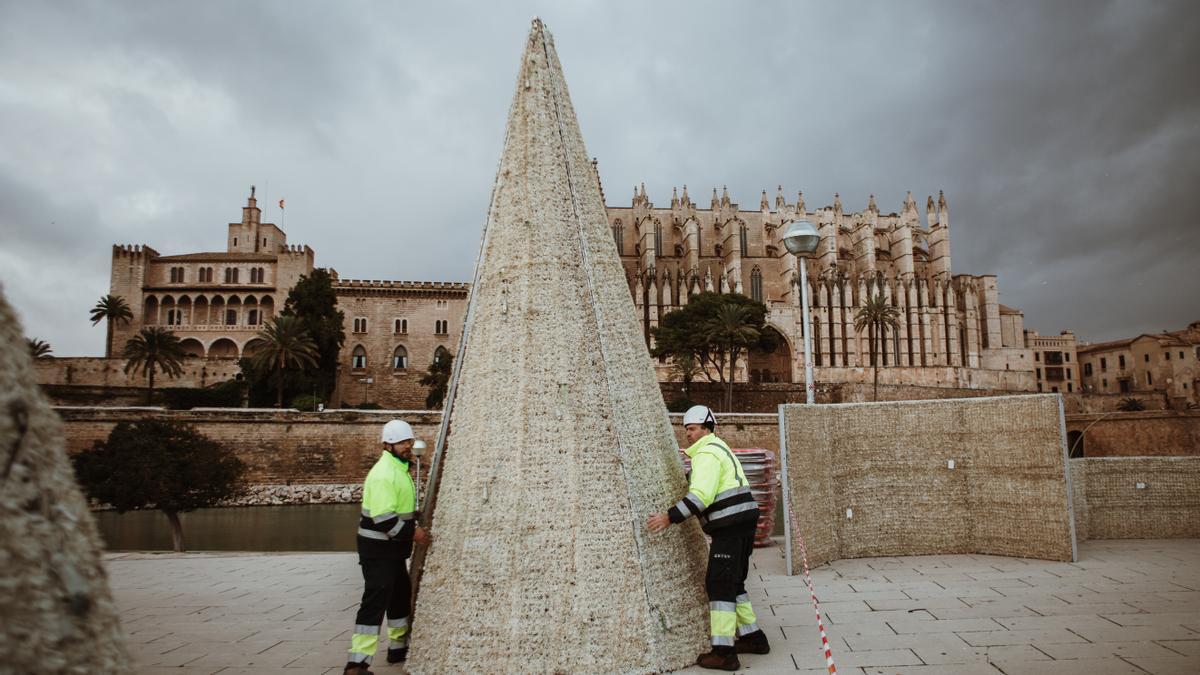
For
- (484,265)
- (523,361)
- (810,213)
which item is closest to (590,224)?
(484,265)

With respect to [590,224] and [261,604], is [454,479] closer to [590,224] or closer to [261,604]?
[590,224]

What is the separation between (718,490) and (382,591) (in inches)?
84.6

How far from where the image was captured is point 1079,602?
5.37 metres

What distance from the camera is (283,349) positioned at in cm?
3816

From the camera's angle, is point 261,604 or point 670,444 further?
point 261,604

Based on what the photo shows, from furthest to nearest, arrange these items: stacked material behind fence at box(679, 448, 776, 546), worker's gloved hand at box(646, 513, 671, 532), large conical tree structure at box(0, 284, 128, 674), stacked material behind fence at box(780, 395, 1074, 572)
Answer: stacked material behind fence at box(679, 448, 776, 546)
stacked material behind fence at box(780, 395, 1074, 572)
worker's gloved hand at box(646, 513, 671, 532)
large conical tree structure at box(0, 284, 128, 674)

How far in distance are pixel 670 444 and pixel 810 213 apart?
62879mm

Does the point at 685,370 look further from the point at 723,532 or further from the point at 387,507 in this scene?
the point at 387,507

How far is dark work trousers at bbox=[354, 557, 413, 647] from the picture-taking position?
4078mm

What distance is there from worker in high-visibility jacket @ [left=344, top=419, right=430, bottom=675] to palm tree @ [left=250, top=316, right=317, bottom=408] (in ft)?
120

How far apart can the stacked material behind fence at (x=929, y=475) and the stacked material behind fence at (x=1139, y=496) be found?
1508 millimetres

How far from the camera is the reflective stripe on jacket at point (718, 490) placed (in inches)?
166

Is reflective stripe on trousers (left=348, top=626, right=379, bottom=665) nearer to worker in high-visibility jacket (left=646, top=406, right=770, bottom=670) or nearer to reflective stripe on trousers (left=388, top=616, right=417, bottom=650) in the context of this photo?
reflective stripe on trousers (left=388, top=616, right=417, bottom=650)

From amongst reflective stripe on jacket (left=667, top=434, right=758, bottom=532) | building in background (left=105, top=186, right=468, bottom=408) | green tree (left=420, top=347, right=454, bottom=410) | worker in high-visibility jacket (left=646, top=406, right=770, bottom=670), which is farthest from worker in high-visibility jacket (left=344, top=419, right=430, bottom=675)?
building in background (left=105, top=186, right=468, bottom=408)
